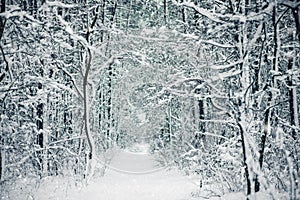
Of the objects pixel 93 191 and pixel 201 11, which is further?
pixel 93 191

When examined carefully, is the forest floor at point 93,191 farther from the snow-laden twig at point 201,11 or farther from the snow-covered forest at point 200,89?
the snow-laden twig at point 201,11

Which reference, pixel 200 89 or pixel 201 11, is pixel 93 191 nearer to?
pixel 200 89

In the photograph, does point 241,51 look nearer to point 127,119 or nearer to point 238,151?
point 238,151

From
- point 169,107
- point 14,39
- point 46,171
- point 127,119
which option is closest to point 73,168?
point 46,171

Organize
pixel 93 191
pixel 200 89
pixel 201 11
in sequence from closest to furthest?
pixel 201 11, pixel 93 191, pixel 200 89

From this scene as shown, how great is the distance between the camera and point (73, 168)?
1205 centimetres

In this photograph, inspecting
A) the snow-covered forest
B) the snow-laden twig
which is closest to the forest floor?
the snow-covered forest

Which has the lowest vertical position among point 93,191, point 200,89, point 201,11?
point 93,191

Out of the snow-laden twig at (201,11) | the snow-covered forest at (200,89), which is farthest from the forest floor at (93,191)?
the snow-laden twig at (201,11)

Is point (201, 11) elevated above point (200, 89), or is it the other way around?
point (201, 11)

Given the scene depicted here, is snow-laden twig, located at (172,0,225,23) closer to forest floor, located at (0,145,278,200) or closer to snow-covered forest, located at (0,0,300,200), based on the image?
snow-covered forest, located at (0,0,300,200)

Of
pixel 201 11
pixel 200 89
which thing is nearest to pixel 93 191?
pixel 200 89

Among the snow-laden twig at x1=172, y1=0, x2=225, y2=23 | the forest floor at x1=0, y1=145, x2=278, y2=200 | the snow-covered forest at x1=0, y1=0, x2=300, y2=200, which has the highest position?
the snow-laden twig at x1=172, y1=0, x2=225, y2=23

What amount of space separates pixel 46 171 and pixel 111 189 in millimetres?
2553
